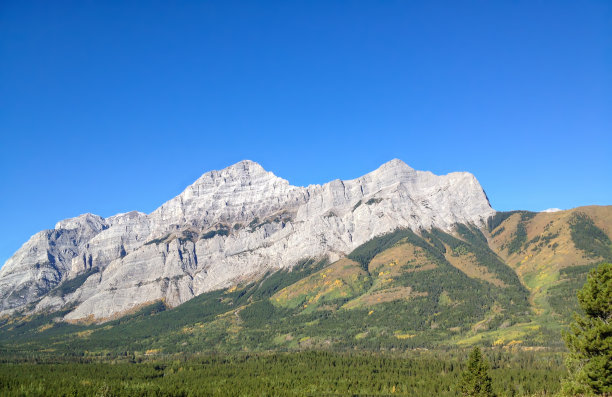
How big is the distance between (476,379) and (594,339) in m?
51.5

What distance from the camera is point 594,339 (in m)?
67.4

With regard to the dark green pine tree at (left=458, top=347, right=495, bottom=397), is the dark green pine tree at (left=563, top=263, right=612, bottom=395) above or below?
above

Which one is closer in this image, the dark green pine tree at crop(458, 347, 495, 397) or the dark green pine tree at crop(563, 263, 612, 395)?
the dark green pine tree at crop(563, 263, 612, 395)

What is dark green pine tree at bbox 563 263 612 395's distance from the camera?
66188 millimetres

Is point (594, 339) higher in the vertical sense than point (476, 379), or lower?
higher

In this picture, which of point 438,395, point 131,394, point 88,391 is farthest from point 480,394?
point 88,391

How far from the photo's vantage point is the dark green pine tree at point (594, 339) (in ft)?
217

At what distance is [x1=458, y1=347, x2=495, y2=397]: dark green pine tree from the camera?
11275cm

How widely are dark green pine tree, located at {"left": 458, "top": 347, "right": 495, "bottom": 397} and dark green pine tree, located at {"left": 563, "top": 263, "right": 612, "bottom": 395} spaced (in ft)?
145

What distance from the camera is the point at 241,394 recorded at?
198 m

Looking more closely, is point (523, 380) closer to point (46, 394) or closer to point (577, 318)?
point (577, 318)

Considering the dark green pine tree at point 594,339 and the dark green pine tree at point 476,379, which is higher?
the dark green pine tree at point 594,339

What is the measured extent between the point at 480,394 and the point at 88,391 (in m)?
159

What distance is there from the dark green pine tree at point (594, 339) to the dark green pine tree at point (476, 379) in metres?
44.1
